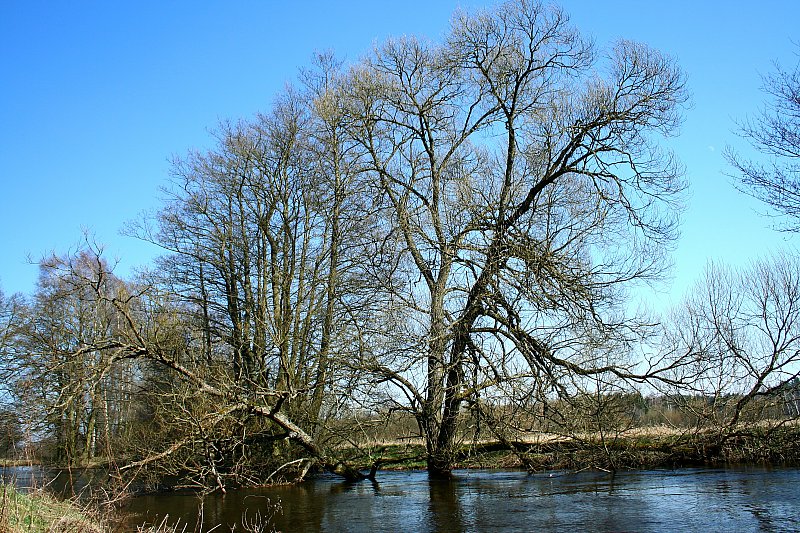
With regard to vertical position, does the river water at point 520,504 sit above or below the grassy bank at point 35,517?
below

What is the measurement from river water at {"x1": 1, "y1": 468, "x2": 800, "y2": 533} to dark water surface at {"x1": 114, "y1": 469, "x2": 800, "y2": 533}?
19mm

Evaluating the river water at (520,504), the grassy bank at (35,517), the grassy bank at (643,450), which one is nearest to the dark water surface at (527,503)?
the river water at (520,504)

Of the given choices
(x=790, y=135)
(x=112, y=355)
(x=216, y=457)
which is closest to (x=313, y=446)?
(x=216, y=457)

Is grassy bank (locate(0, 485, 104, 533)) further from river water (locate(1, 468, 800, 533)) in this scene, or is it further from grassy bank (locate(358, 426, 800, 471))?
grassy bank (locate(358, 426, 800, 471))

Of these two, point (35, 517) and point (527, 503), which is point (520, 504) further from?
point (35, 517)

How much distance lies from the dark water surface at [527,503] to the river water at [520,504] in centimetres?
2

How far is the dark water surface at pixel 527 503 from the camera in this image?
9938mm

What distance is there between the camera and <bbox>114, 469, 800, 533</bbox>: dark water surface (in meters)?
9.94

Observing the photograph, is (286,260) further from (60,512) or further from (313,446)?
(60,512)

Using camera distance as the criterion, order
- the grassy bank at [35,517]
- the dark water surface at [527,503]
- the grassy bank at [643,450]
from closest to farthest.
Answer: the grassy bank at [35,517] < the dark water surface at [527,503] < the grassy bank at [643,450]

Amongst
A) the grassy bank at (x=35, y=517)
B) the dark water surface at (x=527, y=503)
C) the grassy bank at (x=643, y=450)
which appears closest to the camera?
the grassy bank at (x=35, y=517)

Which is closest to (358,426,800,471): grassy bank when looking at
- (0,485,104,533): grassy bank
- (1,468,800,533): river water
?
(1,468,800,533): river water

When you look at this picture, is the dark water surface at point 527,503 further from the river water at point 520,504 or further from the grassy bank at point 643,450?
the grassy bank at point 643,450

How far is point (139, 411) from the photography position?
19.3 metres
